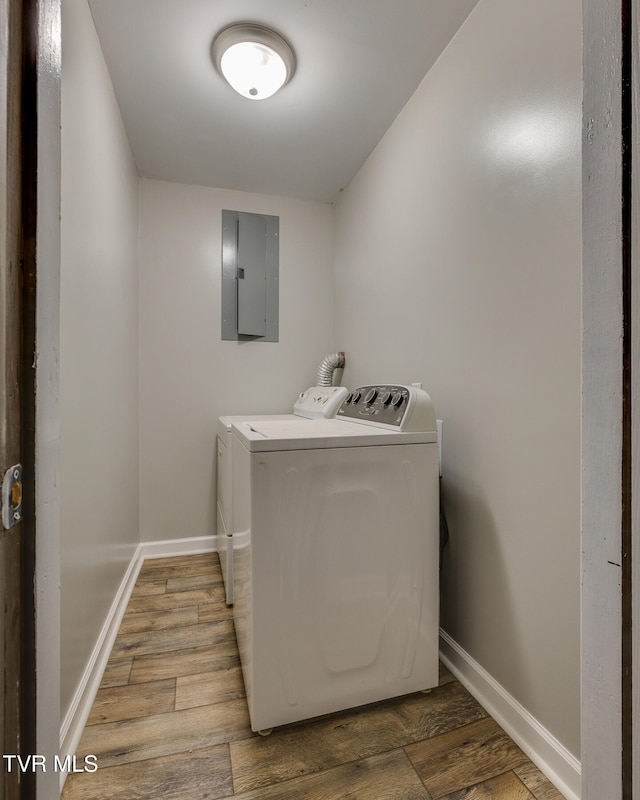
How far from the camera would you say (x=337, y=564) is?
50.8 inches

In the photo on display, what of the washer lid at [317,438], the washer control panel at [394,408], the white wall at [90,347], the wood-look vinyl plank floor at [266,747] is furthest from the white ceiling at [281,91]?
the wood-look vinyl plank floor at [266,747]

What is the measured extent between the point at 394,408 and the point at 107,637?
147cm

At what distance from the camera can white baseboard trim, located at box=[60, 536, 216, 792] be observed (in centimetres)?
115

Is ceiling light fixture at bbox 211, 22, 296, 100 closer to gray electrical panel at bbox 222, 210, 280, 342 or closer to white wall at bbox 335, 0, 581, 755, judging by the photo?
white wall at bbox 335, 0, 581, 755

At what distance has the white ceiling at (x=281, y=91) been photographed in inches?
57.1

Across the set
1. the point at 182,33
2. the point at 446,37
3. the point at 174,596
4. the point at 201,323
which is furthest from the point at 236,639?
the point at 446,37

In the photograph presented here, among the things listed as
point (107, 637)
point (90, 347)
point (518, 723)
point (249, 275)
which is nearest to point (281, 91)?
point (249, 275)

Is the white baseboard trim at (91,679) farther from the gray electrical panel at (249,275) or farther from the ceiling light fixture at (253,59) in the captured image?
the ceiling light fixture at (253,59)

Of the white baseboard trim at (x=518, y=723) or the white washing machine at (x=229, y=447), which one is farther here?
the white washing machine at (x=229, y=447)

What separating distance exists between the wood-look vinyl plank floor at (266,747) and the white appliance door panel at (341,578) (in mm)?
76

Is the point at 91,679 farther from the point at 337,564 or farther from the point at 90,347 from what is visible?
the point at 90,347

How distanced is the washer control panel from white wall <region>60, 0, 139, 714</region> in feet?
3.40

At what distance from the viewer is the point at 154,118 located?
6.64 ft

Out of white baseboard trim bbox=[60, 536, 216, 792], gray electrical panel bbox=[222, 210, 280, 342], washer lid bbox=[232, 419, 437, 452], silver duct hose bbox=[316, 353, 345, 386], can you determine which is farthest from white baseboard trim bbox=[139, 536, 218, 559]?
washer lid bbox=[232, 419, 437, 452]
